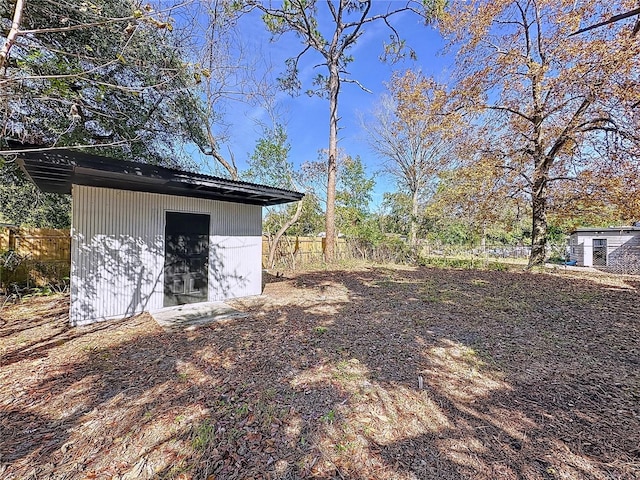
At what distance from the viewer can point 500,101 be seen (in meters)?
9.50

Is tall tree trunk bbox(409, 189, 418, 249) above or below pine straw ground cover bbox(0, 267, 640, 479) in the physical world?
above

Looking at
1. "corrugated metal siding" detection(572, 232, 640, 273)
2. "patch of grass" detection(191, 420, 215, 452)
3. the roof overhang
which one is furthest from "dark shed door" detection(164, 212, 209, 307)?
the roof overhang

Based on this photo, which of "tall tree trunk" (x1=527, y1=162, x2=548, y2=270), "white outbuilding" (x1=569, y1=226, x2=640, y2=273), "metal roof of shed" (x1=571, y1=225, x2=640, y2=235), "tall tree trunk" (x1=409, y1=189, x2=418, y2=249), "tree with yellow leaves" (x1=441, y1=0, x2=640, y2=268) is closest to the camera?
"tree with yellow leaves" (x1=441, y1=0, x2=640, y2=268)

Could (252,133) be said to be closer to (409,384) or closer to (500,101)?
(500,101)

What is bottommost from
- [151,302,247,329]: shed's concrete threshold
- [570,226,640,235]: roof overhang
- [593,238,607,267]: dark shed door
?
[151,302,247,329]: shed's concrete threshold

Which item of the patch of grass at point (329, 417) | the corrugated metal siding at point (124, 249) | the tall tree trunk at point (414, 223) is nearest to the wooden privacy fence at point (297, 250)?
the tall tree trunk at point (414, 223)

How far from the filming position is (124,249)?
15.1 feet

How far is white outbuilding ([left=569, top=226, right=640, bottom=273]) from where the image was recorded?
12.7m

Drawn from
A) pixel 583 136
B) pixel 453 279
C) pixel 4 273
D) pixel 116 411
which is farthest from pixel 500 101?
pixel 4 273

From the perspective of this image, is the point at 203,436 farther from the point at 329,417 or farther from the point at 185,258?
the point at 185,258

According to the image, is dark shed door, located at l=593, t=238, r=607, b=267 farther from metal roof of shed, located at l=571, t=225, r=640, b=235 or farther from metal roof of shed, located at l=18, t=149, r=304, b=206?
metal roof of shed, located at l=18, t=149, r=304, b=206

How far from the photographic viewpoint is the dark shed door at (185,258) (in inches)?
203

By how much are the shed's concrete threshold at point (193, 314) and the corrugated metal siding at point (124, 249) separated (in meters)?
0.33

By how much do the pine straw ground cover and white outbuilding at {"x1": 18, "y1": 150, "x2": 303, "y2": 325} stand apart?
0.59 meters
